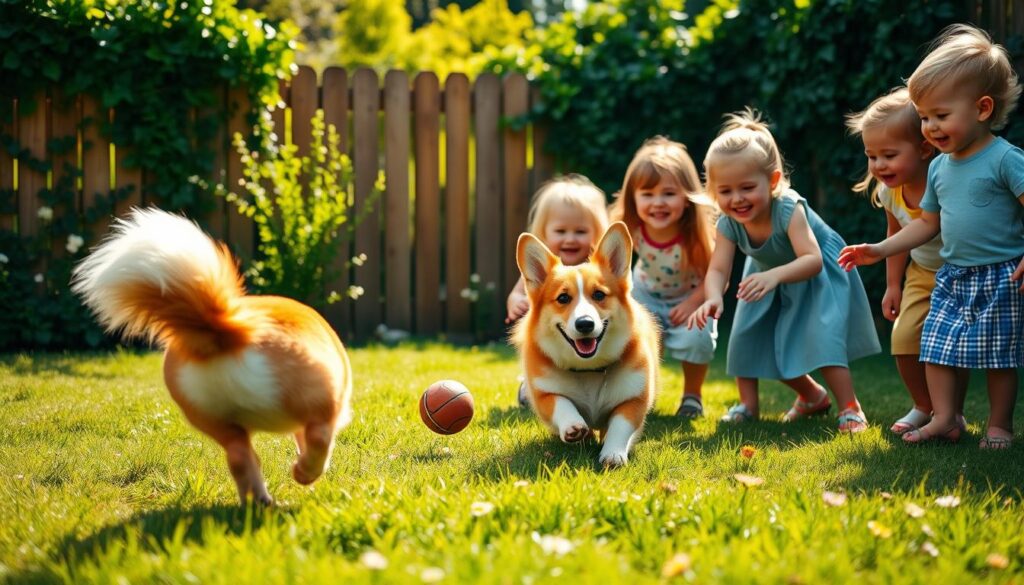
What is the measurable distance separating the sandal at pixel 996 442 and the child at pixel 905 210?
0.88 feet

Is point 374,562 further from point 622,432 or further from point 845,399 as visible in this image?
point 845,399

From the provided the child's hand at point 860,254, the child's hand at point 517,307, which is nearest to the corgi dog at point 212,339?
the child's hand at point 860,254

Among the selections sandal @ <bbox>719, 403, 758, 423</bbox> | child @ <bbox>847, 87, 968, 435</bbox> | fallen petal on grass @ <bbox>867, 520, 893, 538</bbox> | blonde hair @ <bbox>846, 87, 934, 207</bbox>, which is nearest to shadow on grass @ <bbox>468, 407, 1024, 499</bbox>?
sandal @ <bbox>719, 403, 758, 423</bbox>

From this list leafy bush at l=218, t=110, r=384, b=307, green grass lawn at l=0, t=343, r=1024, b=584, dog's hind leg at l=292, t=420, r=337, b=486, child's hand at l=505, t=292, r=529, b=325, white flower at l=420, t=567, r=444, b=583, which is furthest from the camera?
leafy bush at l=218, t=110, r=384, b=307

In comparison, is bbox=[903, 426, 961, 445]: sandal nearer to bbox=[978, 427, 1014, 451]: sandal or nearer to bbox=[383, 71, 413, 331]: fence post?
bbox=[978, 427, 1014, 451]: sandal

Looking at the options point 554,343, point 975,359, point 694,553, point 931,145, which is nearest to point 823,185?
point 931,145

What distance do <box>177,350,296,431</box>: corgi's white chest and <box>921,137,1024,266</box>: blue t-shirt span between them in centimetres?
276

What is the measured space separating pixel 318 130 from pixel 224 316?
4.86 m

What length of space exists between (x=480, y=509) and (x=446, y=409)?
1.29 meters

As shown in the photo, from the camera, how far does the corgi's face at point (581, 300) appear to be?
3.56 m

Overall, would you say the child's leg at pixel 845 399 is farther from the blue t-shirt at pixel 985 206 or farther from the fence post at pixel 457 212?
the fence post at pixel 457 212

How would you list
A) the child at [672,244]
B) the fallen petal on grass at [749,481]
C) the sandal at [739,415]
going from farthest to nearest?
the child at [672,244] < the sandal at [739,415] < the fallen petal on grass at [749,481]

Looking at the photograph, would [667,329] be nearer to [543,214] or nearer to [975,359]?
[543,214]

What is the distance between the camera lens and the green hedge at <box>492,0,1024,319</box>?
22.0 ft
